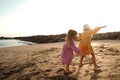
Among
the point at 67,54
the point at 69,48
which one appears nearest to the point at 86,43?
the point at 69,48

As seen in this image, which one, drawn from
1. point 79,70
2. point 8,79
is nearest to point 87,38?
point 79,70

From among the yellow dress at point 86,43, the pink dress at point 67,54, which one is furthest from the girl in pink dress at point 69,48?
the yellow dress at point 86,43

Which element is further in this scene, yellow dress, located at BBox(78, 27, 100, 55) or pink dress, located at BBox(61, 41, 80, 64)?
yellow dress, located at BBox(78, 27, 100, 55)

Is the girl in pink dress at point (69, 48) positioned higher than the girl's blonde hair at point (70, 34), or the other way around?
the girl's blonde hair at point (70, 34)

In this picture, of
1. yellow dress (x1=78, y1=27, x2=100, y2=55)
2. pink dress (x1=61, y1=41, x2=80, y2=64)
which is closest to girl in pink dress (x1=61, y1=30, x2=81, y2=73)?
pink dress (x1=61, y1=41, x2=80, y2=64)

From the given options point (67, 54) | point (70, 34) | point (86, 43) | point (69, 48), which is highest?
point (70, 34)

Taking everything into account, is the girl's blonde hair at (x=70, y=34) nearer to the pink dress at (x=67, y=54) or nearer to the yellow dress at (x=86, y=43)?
the pink dress at (x=67, y=54)

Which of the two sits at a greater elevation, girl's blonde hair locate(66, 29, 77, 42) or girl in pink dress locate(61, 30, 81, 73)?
girl's blonde hair locate(66, 29, 77, 42)

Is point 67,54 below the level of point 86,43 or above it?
below

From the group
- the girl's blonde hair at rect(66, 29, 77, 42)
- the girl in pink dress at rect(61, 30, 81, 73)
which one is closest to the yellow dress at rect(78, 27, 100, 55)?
the girl in pink dress at rect(61, 30, 81, 73)

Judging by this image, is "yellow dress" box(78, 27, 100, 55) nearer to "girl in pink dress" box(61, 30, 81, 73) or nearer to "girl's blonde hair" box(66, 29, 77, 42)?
"girl in pink dress" box(61, 30, 81, 73)

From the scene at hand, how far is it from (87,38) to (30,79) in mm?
2554

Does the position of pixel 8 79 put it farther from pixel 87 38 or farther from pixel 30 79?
pixel 87 38

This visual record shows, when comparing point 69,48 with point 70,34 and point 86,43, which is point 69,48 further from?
point 86,43
